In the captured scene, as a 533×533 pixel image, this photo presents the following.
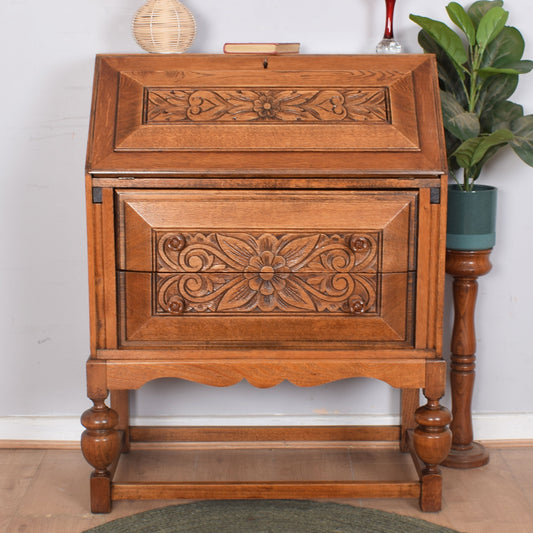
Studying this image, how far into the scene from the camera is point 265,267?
1.99 m

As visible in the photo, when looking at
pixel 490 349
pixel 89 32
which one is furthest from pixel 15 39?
pixel 490 349

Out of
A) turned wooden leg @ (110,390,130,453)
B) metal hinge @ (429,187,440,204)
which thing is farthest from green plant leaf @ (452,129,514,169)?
turned wooden leg @ (110,390,130,453)

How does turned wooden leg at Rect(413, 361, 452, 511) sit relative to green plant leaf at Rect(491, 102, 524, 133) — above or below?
below

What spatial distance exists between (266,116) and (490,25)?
699mm

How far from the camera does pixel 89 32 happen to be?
2.40 metres

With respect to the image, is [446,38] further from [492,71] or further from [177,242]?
[177,242]

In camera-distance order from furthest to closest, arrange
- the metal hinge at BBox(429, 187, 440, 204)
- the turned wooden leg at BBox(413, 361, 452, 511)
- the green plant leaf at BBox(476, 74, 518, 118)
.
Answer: the green plant leaf at BBox(476, 74, 518, 118)
the turned wooden leg at BBox(413, 361, 452, 511)
the metal hinge at BBox(429, 187, 440, 204)

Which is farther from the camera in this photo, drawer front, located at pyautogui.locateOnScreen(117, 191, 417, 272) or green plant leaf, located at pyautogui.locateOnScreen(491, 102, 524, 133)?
green plant leaf, located at pyautogui.locateOnScreen(491, 102, 524, 133)

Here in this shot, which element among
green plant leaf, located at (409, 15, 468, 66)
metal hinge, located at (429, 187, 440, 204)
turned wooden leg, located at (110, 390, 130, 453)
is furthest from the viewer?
turned wooden leg, located at (110, 390, 130, 453)

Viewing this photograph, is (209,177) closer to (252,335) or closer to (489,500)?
(252,335)

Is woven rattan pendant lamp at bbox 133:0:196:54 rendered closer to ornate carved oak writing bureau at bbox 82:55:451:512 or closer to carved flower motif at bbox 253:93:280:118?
ornate carved oak writing bureau at bbox 82:55:451:512

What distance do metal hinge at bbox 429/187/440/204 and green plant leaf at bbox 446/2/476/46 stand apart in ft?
1.78

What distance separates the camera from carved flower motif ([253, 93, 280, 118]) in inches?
79.4

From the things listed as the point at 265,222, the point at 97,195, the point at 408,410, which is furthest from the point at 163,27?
the point at 408,410
